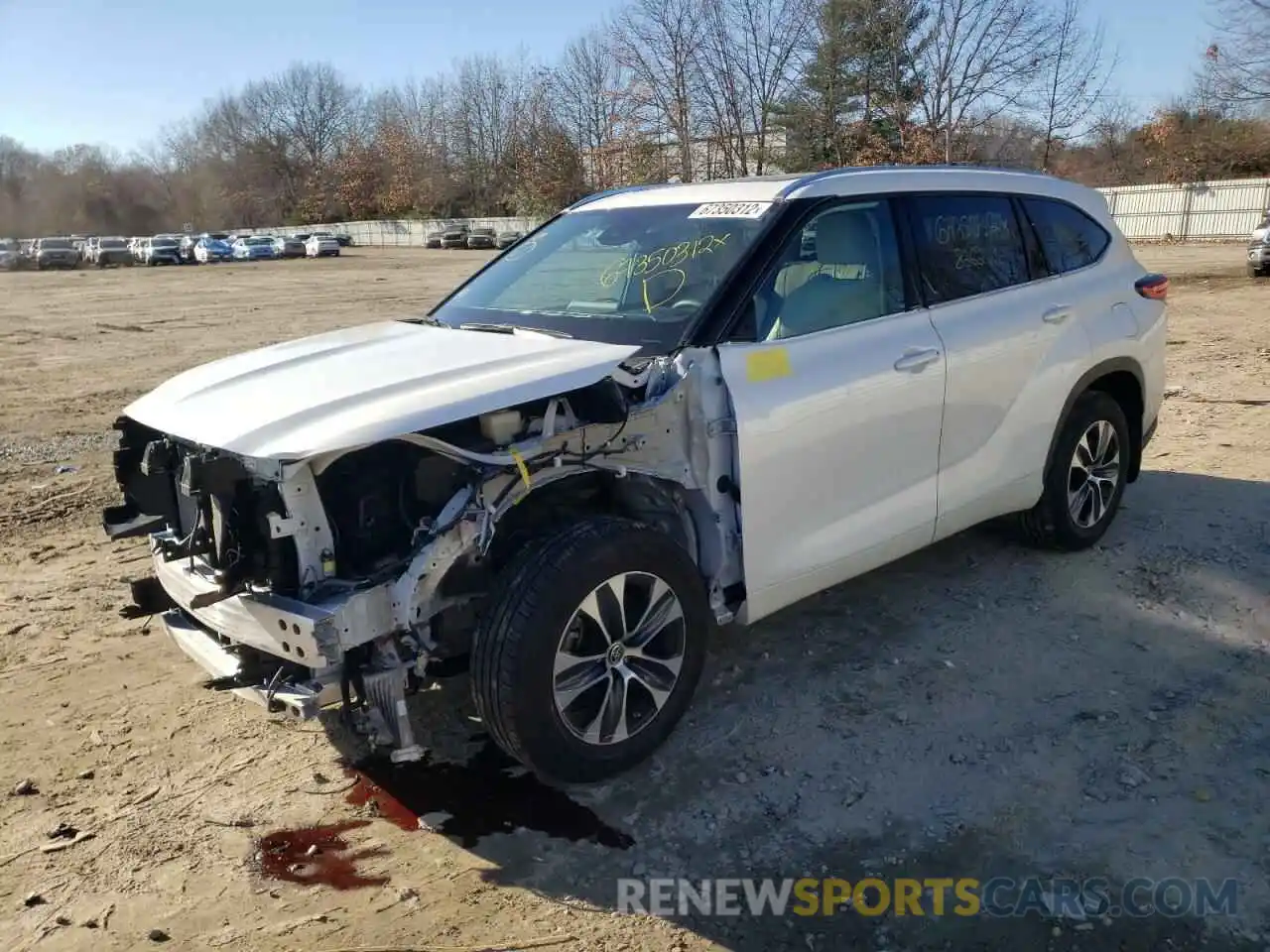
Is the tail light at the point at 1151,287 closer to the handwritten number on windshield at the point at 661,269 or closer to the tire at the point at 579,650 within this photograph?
the handwritten number on windshield at the point at 661,269

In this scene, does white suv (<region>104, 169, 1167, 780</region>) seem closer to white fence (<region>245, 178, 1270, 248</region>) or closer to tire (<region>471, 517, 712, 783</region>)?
tire (<region>471, 517, 712, 783</region>)

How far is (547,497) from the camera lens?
3.56 m

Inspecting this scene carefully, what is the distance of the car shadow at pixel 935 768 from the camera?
9.77 ft

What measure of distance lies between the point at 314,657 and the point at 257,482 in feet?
1.91

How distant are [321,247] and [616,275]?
5533cm

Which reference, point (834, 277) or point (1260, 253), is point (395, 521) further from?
point (1260, 253)

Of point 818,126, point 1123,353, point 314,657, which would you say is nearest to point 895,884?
point 314,657

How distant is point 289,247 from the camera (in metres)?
56.8

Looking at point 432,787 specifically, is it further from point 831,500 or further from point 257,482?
point 831,500

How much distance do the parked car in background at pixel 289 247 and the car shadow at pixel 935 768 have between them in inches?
2232

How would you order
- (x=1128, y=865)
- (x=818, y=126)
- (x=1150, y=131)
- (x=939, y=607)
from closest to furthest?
(x=1128, y=865) → (x=939, y=607) → (x=818, y=126) → (x=1150, y=131)

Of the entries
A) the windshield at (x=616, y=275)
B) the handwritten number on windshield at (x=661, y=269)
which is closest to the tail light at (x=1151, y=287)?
the windshield at (x=616, y=275)

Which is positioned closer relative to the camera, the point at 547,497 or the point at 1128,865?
the point at 1128,865

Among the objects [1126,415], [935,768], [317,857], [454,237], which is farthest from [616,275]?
[454,237]
